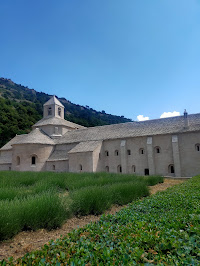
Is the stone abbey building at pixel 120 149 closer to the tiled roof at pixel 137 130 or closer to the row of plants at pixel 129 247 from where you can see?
the tiled roof at pixel 137 130

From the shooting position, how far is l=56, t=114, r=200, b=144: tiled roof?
23575mm

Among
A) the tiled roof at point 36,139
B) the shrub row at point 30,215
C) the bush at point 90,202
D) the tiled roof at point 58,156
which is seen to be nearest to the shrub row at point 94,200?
the bush at point 90,202

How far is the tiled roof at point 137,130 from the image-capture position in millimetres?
23575

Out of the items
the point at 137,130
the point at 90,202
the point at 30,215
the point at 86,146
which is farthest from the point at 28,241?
the point at 137,130

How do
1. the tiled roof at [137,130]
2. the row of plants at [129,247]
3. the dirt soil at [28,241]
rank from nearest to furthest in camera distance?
the row of plants at [129,247]
the dirt soil at [28,241]
the tiled roof at [137,130]

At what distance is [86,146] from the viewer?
26.3 meters

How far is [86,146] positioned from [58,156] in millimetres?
5633

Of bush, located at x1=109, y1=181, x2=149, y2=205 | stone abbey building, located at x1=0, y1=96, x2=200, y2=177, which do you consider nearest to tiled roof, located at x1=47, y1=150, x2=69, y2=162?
stone abbey building, located at x1=0, y1=96, x2=200, y2=177

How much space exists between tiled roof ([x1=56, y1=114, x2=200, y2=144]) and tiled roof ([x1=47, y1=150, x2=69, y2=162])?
1.75 meters

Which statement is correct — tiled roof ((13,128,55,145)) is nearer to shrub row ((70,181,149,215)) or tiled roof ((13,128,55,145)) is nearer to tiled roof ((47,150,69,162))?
tiled roof ((47,150,69,162))

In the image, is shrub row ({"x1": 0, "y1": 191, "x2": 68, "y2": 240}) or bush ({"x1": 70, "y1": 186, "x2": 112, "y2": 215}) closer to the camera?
shrub row ({"x1": 0, "y1": 191, "x2": 68, "y2": 240})

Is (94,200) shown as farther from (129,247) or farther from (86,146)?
(86,146)

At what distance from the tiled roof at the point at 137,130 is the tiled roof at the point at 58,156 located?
5.73 ft

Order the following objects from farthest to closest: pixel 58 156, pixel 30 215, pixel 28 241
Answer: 1. pixel 58 156
2. pixel 30 215
3. pixel 28 241
